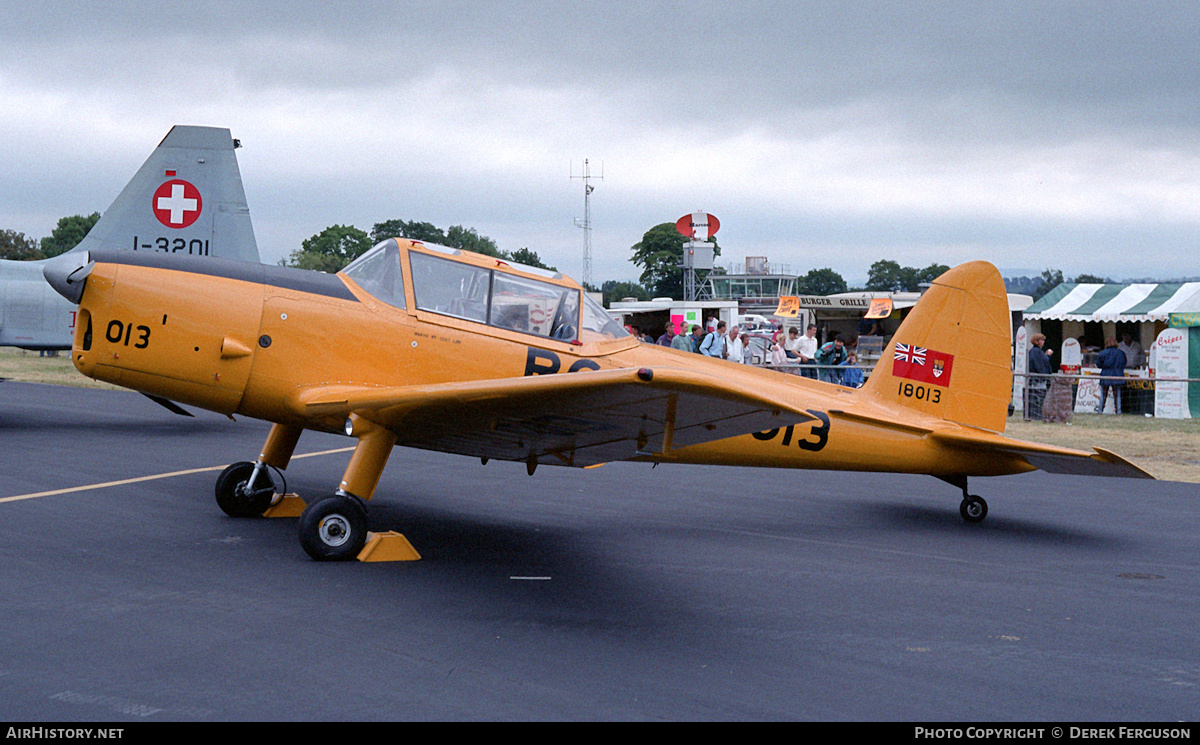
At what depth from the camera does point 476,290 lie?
6.66m

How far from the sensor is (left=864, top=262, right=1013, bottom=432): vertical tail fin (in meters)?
8.07

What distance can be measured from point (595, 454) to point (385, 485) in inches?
144

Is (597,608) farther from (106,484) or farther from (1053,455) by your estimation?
(106,484)

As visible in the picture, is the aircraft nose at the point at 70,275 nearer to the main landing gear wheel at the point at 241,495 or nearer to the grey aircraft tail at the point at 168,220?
the main landing gear wheel at the point at 241,495

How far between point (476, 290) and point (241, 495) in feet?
8.48

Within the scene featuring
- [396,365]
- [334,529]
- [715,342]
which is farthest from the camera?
[715,342]

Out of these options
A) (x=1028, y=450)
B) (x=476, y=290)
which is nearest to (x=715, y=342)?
(x=1028, y=450)

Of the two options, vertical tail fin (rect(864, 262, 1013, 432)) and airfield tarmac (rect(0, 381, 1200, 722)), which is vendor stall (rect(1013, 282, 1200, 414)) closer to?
vertical tail fin (rect(864, 262, 1013, 432))

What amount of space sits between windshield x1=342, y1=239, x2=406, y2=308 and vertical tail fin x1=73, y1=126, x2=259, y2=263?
770 centimetres

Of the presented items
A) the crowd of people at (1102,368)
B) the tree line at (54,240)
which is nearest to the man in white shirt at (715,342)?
the crowd of people at (1102,368)

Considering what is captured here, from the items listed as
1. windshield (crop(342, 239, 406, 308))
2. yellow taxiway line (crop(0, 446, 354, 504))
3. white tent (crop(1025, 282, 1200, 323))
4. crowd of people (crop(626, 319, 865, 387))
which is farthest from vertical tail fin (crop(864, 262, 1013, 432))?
white tent (crop(1025, 282, 1200, 323))
